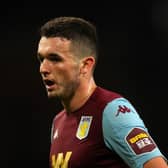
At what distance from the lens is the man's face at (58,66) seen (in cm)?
156

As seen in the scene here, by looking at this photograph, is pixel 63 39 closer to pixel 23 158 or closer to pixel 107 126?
pixel 107 126

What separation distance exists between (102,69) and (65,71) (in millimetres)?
1923

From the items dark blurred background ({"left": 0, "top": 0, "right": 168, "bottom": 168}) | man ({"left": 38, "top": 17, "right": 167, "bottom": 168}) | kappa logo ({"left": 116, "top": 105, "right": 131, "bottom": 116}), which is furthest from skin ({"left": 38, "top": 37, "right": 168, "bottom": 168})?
dark blurred background ({"left": 0, "top": 0, "right": 168, "bottom": 168})

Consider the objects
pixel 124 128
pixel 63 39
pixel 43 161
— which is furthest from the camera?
pixel 43 161

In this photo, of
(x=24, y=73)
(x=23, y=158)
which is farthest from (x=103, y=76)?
(x=23, y=158)

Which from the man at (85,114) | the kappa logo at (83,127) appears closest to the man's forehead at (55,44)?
the man at (85,114)

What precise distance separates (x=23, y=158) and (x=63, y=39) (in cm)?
199

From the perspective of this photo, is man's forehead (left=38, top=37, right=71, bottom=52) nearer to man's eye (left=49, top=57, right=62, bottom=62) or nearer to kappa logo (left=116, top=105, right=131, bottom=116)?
man's eye (left=49, top=57, right=62, bottom=62)

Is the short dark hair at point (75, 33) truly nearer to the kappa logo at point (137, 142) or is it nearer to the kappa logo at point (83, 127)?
Result: the kappa logo at point (83, 127)

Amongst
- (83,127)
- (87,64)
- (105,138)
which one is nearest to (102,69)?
(87,64)

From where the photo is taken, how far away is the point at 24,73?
11.4ft

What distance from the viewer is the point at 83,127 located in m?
1.53

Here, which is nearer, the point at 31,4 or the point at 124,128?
the point at 124,128

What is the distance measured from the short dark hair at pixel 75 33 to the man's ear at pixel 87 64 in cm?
2
